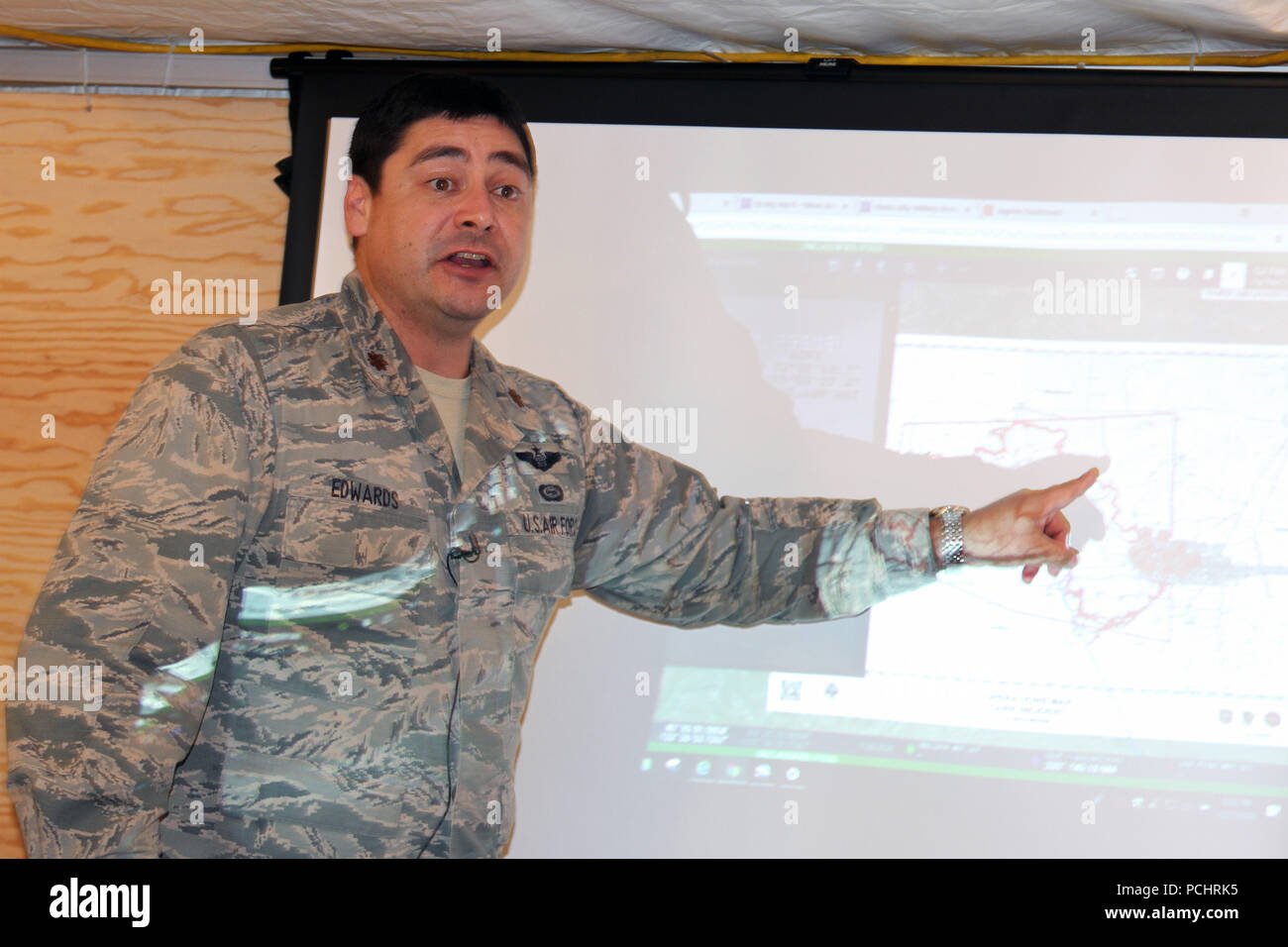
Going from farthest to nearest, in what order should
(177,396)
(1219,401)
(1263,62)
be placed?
(1263,62) → (1219,401) → (177,396)

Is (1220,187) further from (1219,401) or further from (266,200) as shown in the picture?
(266,200)

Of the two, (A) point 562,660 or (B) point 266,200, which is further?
(B) point 266,200

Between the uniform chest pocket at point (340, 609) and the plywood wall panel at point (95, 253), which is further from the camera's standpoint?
the plywood wall panel at point (95, 253)

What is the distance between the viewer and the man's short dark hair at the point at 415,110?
1.69m

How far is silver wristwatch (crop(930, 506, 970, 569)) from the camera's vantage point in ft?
5.71

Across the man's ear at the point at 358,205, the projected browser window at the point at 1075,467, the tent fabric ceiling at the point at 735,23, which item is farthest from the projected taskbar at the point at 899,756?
the tent fabric ceiling at the point at 735,23

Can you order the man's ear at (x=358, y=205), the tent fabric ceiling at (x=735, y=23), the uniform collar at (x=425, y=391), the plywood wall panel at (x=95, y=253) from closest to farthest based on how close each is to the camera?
the uniform collar at (x=425, y=391), the man's ear at (x=358, y=205), the tent fabric ceiling at (x=735, y=23), the plywood wall panel at (x=95, y=253)

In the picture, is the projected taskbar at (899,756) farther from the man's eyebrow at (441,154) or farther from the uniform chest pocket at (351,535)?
the man's eyebrow at (441,154)

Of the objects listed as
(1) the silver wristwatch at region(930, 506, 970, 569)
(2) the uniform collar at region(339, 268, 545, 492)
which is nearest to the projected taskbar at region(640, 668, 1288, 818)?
(1) the silver wristwatch at region(930, 506, 970, 569)
